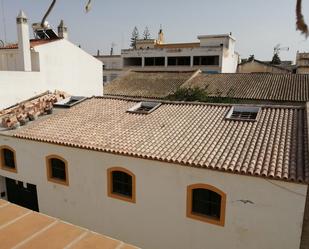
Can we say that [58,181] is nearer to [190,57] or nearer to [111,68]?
[190,57]

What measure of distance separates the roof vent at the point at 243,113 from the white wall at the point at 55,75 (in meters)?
14.0

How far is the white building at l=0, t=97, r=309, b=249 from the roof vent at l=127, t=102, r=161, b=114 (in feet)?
0.84

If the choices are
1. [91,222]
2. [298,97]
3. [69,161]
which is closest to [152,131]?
[69,161]

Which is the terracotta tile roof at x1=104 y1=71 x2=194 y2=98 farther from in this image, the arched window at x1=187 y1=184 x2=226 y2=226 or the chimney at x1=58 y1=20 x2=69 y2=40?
the arched window at x1=187 y1=184 x2=226 y2=226

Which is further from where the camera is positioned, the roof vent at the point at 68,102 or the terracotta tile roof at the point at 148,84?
the terracotta tile roof at the point at 148,84

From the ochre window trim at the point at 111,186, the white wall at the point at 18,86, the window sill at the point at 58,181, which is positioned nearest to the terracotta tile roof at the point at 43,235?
the ochre window trim at the point at 111,186

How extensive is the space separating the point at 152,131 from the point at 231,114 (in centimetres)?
410

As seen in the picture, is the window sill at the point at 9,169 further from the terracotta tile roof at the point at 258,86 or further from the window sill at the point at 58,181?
the terracotta tile roof at the point at 258,86

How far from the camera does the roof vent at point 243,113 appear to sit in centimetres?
1318

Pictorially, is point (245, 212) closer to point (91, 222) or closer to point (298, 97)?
point (91, 222)

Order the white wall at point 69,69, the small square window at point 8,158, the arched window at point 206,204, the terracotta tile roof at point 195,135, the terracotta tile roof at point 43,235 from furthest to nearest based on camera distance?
the white wall at point 69,69, the small square window at point 8,158, the arched window at point 206,204, the terracotta tile roof at point 195,135, the terracotta tile roof at point 43,235

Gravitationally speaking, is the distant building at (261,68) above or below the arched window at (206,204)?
above

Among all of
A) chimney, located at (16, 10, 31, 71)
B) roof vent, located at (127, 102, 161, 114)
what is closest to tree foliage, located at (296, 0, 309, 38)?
roof vent, located at (127, 102, 161, 114)

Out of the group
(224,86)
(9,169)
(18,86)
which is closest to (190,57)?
(224,86)
